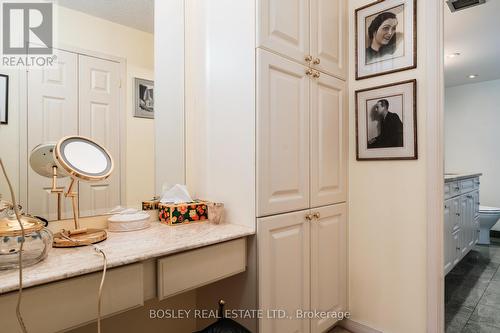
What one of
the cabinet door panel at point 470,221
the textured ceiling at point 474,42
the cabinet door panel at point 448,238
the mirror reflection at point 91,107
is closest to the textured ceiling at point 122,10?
the mirror reflection at point 91,107

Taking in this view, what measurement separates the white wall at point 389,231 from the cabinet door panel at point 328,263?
97mm

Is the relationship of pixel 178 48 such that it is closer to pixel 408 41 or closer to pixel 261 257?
pixel 261 257

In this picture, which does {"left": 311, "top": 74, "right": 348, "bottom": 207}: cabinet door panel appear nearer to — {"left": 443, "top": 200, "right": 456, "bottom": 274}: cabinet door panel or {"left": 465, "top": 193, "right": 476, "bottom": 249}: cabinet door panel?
{"left": 443, "top": 200, "right": 456, "bottom": 274}: cabinet door panel

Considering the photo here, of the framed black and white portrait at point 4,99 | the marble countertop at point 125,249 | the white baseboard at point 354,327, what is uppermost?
the framed black and white portrait at point 4,99

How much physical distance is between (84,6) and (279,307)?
1.62m

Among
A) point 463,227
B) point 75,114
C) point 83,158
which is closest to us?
point 83,158

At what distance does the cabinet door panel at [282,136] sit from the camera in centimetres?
125

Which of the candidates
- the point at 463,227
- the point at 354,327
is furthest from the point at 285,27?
the point at 463,227

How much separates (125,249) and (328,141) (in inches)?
46.8

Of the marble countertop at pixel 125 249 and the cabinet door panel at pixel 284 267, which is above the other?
the marble countertop at pixel 125 249

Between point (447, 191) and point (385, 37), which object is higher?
point (385, 37)

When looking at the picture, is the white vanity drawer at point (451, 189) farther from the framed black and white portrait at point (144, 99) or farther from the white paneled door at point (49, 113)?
the white paneled door at point (49, 113)

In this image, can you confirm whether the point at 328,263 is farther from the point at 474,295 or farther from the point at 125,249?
the point at 474,295

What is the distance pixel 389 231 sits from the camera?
167 centimetres
